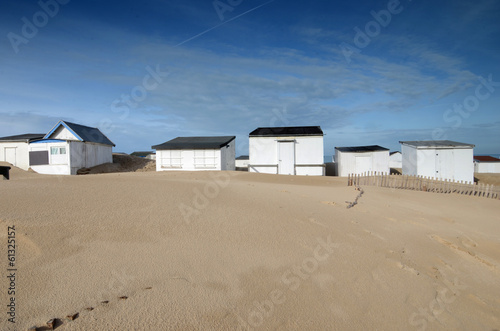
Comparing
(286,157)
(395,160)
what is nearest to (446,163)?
(286,157)

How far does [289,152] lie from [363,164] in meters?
6.63

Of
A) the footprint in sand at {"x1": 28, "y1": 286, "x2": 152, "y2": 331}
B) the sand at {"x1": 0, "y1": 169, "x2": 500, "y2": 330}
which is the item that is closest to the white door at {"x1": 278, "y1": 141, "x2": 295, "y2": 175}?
the sand at {"x1": 0, "y1": 169, "x2": 500, "y2": 330}

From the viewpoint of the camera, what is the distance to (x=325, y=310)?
2711 millimetres

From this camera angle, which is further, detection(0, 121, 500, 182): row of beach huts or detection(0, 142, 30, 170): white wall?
detection(0, 142, 30, 170): white wall

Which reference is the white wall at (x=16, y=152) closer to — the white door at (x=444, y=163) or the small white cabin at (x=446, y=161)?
the small white cabin at (x=446, y=161)

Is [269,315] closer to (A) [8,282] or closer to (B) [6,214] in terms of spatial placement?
(A) [8,282]

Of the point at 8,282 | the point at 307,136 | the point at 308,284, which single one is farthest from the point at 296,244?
the point at 307,136

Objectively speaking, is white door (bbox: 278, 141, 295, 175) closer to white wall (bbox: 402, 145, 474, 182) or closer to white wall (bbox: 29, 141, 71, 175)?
white wall (bbox: 402, 145, 474, 182)

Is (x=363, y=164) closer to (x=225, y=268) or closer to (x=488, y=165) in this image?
(x=225, y=268)

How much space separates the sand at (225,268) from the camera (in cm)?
245

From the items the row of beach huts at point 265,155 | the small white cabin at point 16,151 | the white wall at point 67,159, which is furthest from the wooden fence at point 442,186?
the small white cabin at point 16,151

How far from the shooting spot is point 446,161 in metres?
21.1

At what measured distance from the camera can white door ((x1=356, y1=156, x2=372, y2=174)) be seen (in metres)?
23.8

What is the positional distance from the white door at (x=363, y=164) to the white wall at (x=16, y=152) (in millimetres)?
27986
